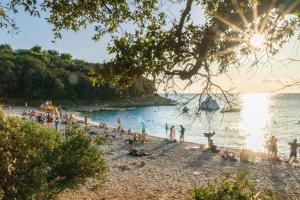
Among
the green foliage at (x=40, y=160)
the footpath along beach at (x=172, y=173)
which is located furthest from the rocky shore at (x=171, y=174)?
the green foliage at (x=40, y=160)

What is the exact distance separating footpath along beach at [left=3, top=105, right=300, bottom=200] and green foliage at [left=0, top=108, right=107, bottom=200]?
205 centimetres

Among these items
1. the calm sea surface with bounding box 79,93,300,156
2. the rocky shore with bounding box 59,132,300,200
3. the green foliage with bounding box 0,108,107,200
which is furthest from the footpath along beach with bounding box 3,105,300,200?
the calm sea surface with bounding box 79,93,300,156

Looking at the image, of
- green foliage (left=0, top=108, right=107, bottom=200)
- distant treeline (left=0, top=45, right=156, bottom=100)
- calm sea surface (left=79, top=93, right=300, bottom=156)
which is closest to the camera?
green foliage (left=0, top=108, right=107, bottom=200)

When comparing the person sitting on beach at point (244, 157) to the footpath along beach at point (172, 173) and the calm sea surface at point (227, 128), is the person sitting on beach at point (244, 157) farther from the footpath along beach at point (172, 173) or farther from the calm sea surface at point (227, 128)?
the calm sea surface at point (227, 128)

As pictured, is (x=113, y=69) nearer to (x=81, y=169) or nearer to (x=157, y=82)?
(x=157, y=82)

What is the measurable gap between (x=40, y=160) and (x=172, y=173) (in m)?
13.8

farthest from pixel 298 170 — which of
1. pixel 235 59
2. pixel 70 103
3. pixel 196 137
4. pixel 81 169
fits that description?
pixel 70 103

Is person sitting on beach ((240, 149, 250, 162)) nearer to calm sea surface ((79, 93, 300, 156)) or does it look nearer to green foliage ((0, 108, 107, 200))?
calm sea surface ((79, 93, 300, 156))

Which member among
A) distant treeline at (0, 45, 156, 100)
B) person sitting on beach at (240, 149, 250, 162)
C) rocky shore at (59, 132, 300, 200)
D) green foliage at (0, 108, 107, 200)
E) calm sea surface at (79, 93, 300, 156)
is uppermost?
distant treeline at (0, 45, 156, 100)

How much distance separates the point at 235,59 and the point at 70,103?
10673 centimetres

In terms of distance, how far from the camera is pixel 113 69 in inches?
306

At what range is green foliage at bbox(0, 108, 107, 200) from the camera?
38.1ft

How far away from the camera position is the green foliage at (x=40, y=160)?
1161 cm

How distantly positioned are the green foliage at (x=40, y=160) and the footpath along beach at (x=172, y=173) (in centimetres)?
205
